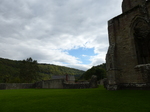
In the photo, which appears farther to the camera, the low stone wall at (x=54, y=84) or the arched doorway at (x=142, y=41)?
the low stone wall at (x=54, y=84)

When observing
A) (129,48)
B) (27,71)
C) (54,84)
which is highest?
(27,71)

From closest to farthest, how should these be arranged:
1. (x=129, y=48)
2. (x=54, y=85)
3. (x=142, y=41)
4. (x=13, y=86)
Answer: (x=129, y=48) < (x=142, y=41) < (x=54, y=85) < (x=13, y=86)

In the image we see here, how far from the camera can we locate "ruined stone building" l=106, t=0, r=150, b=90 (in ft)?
37.1

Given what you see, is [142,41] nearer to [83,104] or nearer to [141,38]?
[141,38]

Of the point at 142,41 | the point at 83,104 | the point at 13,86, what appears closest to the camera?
the point at 83,104

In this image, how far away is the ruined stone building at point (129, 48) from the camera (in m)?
11.3

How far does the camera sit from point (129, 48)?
12203 millimetres

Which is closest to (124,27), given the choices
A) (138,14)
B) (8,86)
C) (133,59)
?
(138,14)

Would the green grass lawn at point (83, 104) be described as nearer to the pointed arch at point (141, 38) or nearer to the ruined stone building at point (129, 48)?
the ruined stone building at point (129, 48)

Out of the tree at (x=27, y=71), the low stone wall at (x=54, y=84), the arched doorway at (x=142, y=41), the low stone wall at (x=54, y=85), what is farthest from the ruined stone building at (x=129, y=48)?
the tree at (x=27, y=71)

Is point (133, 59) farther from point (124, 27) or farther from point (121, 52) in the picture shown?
point (124, 27)

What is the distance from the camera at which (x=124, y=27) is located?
12.9m

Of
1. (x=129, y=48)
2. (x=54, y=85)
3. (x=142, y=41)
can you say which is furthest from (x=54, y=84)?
(x=142, y=41)

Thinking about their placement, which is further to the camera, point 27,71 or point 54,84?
point 27,71
